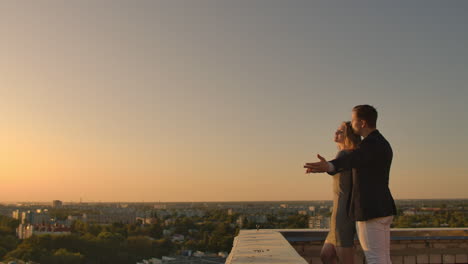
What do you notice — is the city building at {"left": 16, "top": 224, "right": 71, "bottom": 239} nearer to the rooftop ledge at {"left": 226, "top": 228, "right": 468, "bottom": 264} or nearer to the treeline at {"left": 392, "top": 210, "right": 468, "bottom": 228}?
the treeline at {"left": 392, "top": 210, "right": 468, "bottom": 228}

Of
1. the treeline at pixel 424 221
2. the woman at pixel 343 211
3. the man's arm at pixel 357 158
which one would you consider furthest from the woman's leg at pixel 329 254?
the treeline at pixel 424 221

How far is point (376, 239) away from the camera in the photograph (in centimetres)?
184

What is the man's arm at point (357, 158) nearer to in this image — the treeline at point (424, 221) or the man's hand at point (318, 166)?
the man's hand at point (318, 166)

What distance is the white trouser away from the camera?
1.83 metres

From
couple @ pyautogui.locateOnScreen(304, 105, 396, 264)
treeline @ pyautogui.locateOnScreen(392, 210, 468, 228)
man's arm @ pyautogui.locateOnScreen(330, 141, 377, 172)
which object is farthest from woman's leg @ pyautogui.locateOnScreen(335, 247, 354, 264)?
treeline @ pyautogui.locateOnScreen(392, 210, 468, 228)

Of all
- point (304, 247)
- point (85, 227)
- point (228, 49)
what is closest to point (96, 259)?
point (85, 227)

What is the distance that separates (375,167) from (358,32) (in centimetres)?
1088

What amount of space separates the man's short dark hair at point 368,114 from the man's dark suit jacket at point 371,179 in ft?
0.30

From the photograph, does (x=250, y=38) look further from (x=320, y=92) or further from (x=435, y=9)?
(x=435, y=9)

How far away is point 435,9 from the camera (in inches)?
417

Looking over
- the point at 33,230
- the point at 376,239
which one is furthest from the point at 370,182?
the point at 33,230

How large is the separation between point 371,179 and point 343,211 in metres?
0.55

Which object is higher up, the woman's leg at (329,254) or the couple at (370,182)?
the couple at (370,182)

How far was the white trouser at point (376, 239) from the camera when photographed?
183 cm
